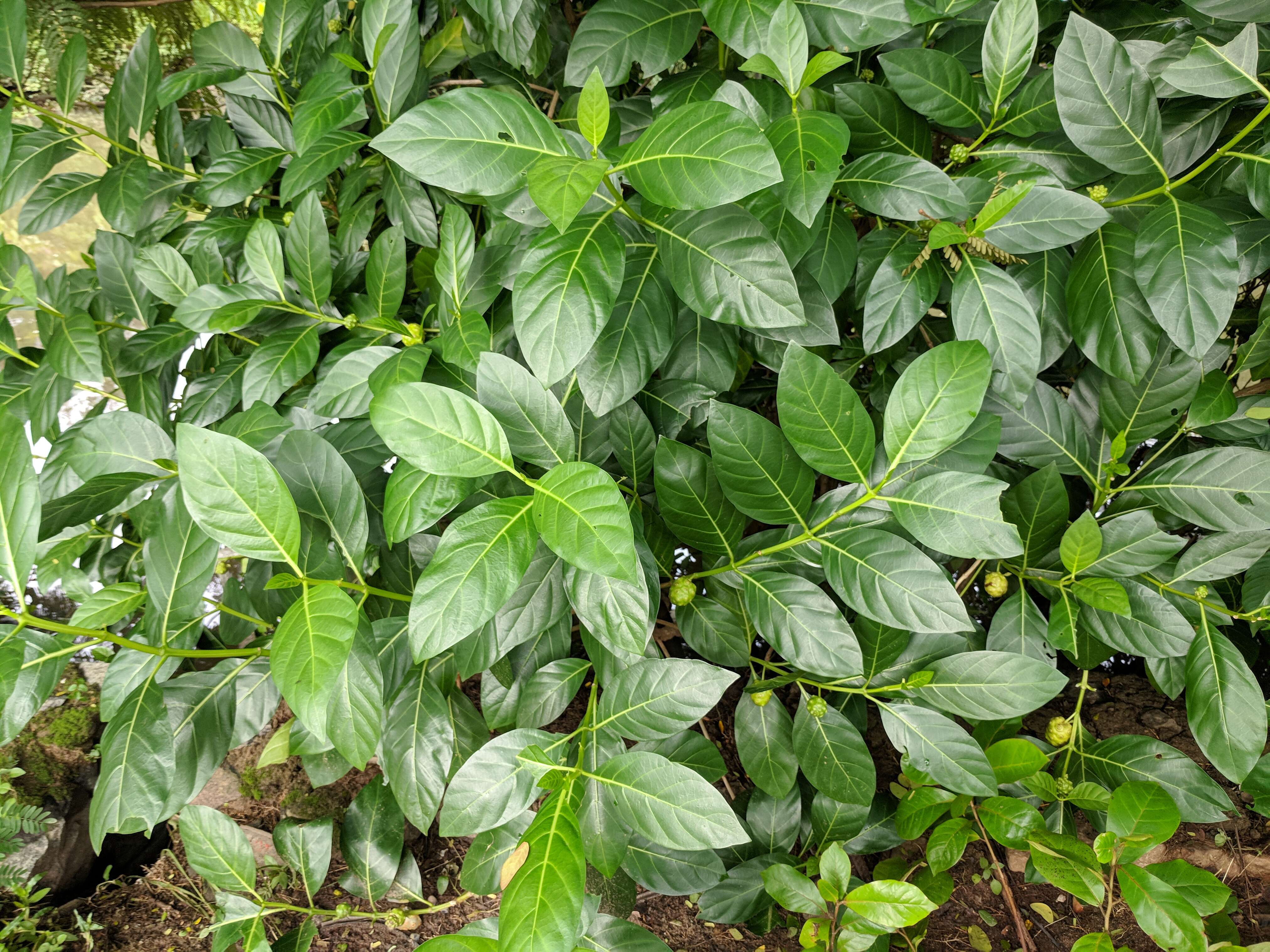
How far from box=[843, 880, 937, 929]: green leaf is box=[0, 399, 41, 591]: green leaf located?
3.74 feet

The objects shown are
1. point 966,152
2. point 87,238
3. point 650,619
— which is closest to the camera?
point 650,619

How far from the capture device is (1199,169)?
82 cm

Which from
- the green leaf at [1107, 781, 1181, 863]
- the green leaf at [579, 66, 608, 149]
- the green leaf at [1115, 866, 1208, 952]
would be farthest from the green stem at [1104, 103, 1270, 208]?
the green leaf at [1115, 866, 1208, 952]

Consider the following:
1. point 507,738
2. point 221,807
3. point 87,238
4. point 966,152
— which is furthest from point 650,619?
point 87,238

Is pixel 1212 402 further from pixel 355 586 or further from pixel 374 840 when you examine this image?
pixel 374 840

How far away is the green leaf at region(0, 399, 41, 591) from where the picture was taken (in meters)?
0.79

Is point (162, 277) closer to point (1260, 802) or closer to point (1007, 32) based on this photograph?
point (1007, 32)

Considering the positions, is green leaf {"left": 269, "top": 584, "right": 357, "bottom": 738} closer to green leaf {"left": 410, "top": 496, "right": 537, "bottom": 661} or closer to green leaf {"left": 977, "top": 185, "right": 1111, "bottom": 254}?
green leaf {"left": 410, "top": 496, "right": 537, "bottom": 661}

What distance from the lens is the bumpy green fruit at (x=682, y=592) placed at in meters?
0.98

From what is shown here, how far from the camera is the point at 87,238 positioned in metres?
2.31

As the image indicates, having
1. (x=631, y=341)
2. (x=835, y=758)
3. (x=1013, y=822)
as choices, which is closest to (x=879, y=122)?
(x=631, y=341)

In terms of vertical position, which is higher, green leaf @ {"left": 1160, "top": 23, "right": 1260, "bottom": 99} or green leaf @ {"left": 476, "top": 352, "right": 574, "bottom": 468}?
green leaf @ {"left": 1160, "top": 23, "right": 1260, "bottom": 99}

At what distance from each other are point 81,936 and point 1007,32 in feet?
8.04

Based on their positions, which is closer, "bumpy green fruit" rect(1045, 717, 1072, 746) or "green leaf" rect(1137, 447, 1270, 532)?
"green leaf" rect(1137, 447, 1270, 532)
